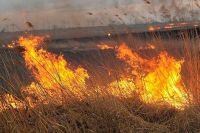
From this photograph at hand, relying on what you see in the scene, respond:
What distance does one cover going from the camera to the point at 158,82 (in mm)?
8109

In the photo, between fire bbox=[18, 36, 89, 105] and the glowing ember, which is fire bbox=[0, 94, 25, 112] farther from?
the glowing ember

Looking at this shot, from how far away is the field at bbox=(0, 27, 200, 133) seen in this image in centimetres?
621

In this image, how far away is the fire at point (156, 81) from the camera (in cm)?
746

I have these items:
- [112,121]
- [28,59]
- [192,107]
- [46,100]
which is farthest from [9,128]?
[192,107]

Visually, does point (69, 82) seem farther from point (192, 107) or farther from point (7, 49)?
point (192, 107)

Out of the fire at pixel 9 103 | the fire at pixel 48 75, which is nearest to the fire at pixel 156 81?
the fire at pixel 48 75

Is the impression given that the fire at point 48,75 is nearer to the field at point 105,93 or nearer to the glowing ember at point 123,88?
the field at point 105,93

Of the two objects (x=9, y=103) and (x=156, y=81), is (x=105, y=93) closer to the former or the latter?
(x=9, y=103)

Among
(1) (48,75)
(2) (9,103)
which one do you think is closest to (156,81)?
(1) (48,75)

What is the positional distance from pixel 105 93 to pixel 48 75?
1221 mm

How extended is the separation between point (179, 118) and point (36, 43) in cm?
320

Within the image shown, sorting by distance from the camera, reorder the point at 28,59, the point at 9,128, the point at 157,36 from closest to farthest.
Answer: the point at 9,128, the point at 28,59, the point at 157,36

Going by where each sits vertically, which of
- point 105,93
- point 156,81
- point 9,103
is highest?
point 9,103

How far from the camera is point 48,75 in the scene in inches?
302
